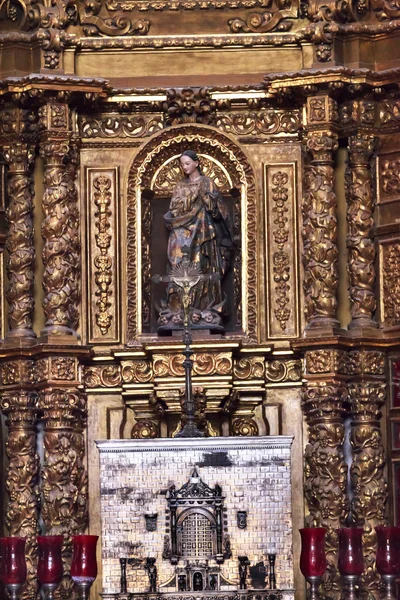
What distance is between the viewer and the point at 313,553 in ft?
76.6

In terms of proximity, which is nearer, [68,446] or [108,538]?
[108,538]

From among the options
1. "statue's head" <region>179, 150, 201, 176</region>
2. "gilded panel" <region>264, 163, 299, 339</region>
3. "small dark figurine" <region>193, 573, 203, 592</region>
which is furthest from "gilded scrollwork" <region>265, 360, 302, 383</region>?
"small dark figurine" <region>193, 573, 203, 592</region>

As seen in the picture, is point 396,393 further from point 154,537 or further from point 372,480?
point 154,537

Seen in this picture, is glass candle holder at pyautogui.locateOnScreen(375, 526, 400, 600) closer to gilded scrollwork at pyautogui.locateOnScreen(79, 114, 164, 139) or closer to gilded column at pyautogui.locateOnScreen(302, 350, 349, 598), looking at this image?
gilded column at pyautogui.locateOnScreen(302, 350, 349, 598)

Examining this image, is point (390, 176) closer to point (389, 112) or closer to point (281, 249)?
point (389, 112)

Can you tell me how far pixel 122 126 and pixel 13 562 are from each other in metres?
7.44

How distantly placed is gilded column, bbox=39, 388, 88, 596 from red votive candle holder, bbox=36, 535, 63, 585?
404 cm

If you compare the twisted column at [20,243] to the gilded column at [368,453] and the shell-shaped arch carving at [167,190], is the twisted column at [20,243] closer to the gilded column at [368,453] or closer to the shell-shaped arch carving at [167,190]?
the shell-shaped arch carving at [167,190]

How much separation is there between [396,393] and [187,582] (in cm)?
447

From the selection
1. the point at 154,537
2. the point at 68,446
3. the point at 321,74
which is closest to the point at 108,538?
the point at 154,537

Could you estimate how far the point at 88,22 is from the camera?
28.8 meters

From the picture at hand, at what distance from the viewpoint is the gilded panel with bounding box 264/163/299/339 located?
2848 centimetres

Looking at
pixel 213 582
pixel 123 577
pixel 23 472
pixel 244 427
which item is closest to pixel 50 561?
pixel 123 577

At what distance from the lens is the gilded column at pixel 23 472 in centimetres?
2778
